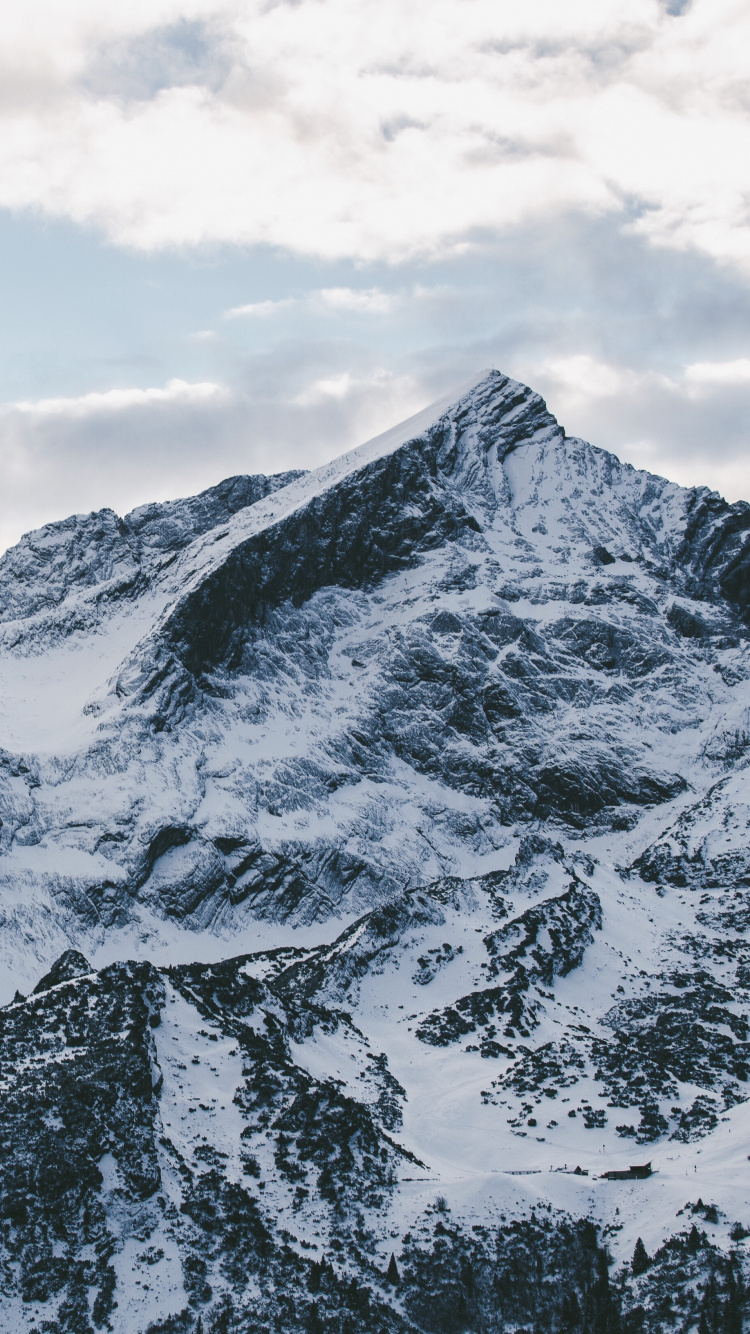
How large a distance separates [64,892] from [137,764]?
2643cm

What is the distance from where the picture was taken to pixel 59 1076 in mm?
64812

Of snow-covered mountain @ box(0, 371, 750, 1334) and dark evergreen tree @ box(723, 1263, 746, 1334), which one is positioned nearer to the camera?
dark evergreen tree @ box(723, 1263, 746, 1334)

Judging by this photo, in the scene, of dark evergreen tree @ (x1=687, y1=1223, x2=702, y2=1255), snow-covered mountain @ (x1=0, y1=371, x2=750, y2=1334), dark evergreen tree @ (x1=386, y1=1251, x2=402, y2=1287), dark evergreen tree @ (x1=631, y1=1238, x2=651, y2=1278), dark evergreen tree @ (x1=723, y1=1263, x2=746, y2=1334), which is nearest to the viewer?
dark evergreen tree @ (x1=723, y1=1263, x2=746, y2=1334)

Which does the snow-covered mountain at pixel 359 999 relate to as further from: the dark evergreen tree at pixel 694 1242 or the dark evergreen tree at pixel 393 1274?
the dark evergreen tree at pixel 393 1274

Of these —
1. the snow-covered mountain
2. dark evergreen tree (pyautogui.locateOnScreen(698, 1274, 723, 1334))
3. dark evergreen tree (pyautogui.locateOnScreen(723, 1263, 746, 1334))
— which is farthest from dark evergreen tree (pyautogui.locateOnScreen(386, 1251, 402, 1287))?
dark evergreen tree (pyautogui.locateOnScreen(723, 1263, 746, 1334))

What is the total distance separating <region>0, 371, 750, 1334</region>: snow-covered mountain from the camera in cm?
5744

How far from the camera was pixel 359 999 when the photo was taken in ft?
351

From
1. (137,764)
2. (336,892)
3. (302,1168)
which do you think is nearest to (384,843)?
(336,892)

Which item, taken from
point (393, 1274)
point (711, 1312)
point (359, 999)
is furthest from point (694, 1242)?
point (359, 999)

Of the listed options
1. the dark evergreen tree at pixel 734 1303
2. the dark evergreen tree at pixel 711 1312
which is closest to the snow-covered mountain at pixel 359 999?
the dark evergreen tree at pixel 734 1303

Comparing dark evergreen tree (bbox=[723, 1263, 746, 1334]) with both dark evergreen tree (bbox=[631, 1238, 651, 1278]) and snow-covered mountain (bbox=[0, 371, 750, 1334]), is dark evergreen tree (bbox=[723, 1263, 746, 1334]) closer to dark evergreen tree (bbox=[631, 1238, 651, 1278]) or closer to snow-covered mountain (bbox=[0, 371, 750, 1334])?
snow-covered mountain (bbox=[0, 371, 750, 1334])

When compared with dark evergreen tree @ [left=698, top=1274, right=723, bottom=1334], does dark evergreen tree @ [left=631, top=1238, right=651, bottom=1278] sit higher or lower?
higher

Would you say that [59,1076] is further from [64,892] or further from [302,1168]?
[64,892]

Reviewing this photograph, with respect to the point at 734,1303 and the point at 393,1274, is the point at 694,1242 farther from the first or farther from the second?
the point at 393,1274
